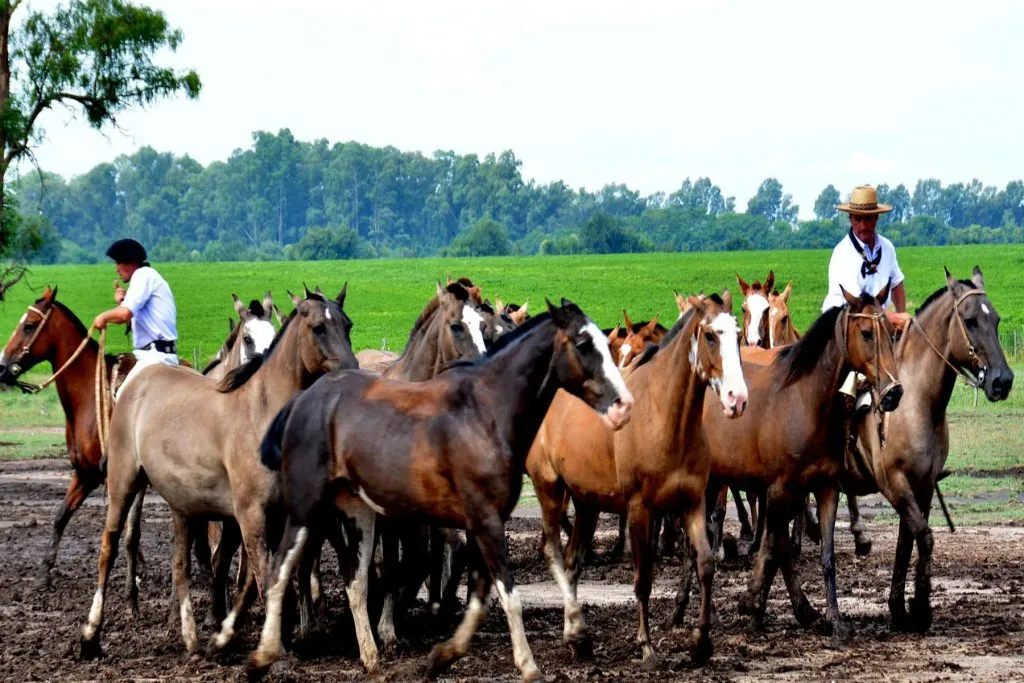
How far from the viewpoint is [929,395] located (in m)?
10.8

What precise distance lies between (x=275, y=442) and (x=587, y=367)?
194cm

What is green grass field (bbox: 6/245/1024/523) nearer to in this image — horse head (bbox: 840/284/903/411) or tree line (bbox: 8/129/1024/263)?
horse head (bbox: 840/284/903/411)

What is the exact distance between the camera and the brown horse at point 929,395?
1062 cm

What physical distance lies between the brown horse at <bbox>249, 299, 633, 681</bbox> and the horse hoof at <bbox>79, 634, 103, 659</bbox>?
153 cm

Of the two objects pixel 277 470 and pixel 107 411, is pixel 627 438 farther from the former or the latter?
pixel 107 411

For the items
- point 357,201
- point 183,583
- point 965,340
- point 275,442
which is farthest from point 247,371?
point 357,201

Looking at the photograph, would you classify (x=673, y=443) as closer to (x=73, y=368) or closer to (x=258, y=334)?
(x=258, y=334)

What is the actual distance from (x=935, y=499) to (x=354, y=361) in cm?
1105

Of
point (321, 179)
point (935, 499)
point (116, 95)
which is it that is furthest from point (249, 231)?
point (935, 499)

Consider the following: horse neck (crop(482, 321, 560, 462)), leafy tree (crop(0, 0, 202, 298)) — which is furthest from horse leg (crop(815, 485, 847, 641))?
leafy tree (crop(0, 0, 202, 298))

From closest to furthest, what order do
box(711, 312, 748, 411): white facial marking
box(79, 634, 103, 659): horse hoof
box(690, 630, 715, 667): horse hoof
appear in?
box(711, 312, 748, 411): white facial marking < box(690, 630, 715, 667): horse hoof < box(79, 634, 103, 659): horse hoof

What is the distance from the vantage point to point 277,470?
922cm

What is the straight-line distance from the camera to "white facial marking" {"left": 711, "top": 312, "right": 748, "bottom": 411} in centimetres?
900

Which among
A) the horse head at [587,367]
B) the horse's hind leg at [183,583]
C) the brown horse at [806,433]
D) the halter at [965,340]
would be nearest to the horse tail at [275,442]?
the horse's hind leg at [183,583]
